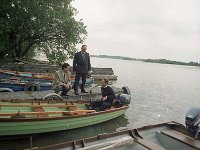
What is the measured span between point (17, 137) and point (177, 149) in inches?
205

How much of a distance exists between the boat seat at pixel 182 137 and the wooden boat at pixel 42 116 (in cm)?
345

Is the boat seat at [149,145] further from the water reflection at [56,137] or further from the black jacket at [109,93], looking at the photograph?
the black jacket at [109,93]

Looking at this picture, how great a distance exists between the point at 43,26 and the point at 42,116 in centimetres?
1468

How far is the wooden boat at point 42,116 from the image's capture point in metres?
7.72

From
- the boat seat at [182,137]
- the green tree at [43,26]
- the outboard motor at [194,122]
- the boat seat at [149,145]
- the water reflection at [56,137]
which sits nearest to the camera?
the boat seat at [149,145]

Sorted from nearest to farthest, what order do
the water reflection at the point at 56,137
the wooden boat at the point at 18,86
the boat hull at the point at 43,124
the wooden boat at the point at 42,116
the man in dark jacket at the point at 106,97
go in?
the boat hull at the point at 43,124 → the wooden boat at the point at 42,116 → the water reflection at the point at 56,137 → the man in dark jacket at the point at 106,97 → the wooden boat at the point at 18,86

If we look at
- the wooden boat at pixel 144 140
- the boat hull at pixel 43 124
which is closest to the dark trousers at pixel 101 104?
the boat hull at pixel 43 124

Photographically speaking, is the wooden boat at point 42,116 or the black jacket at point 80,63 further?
the black jacket at point 80,63

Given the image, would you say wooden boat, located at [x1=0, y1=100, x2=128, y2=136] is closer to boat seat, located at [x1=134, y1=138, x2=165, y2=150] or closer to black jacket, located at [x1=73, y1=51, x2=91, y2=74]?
black jacket, located at [x1=73, y1=51, x2=91, y2=74]

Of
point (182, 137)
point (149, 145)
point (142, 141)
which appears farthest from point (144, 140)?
point (182, 137)

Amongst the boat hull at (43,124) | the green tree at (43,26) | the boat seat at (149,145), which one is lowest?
the boat hull at (43,124)

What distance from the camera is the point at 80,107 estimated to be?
1088cm

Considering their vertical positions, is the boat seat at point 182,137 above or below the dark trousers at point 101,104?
below

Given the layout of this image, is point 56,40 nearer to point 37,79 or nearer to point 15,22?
point 15,22
